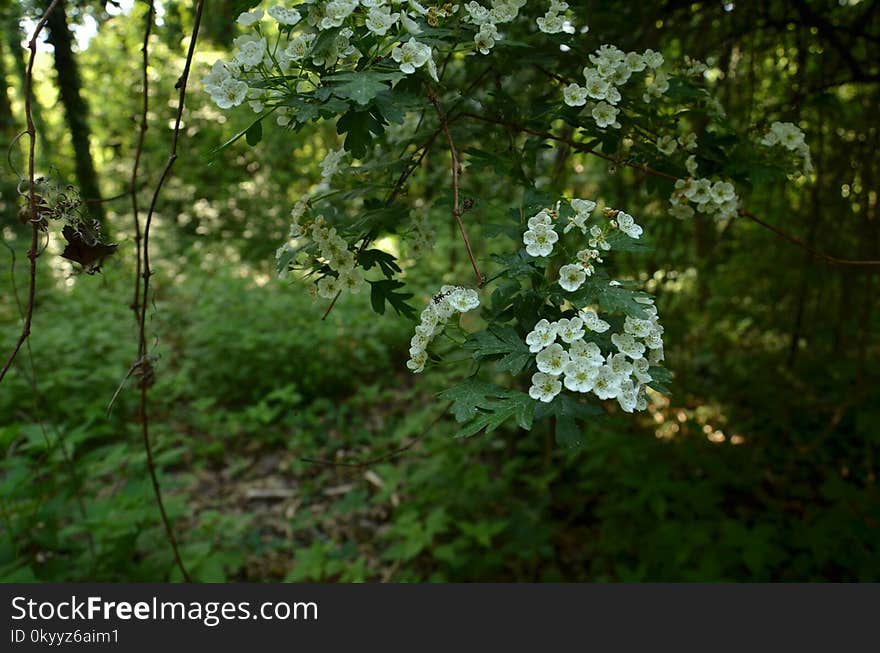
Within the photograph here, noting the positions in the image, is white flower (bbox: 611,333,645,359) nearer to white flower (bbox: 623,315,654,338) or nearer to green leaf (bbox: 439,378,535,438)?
white flower (bbox: 623,315,654,338)

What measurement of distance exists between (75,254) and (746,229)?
3030 millimetres

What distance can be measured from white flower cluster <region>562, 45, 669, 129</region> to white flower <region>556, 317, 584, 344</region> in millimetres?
501

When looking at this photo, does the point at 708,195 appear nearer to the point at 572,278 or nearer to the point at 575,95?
the point at 575,95

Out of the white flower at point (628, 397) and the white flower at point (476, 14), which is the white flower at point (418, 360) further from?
the white flower at point (476, 14)

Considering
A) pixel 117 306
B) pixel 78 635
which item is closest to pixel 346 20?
pixel 78 635

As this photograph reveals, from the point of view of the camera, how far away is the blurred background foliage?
230cm

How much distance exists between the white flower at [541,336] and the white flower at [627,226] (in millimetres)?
256

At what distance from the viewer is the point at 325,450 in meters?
3.65

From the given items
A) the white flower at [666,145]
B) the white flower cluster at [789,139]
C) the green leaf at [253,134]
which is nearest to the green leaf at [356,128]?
the green leaf at [253,134]

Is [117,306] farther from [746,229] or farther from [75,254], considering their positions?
[746,229]

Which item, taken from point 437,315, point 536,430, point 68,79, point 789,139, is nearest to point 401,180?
point 437,315

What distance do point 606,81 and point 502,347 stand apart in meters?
0.63

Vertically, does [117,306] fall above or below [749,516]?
above

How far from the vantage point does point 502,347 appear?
38.9 inches
